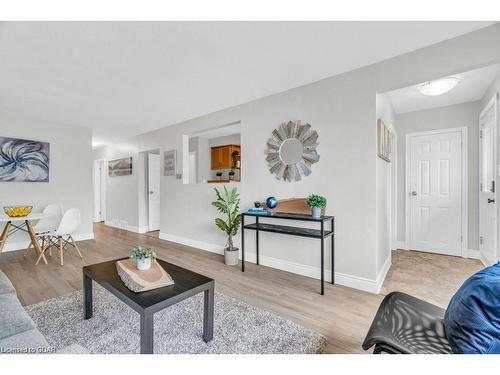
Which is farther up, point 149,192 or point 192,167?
point 192,167

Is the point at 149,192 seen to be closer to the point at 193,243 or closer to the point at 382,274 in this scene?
the point at 193,243

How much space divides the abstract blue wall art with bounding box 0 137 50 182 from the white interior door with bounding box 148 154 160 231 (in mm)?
1935

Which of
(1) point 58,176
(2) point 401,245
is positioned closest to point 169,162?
(1) point 58,176

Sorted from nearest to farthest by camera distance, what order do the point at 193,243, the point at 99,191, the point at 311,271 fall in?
the point at 311,271 < the point at 193,243 < the point at 99,191

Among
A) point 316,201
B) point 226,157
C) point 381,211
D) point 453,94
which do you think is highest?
point 453,94

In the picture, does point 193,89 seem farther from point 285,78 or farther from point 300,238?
point 300,238

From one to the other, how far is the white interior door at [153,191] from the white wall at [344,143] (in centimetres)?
301

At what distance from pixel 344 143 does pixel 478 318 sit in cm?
196

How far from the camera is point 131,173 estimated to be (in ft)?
19.7

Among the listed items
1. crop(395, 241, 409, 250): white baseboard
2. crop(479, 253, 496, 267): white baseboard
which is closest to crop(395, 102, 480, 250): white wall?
crop(479, 253, 496, 267): white baseboard

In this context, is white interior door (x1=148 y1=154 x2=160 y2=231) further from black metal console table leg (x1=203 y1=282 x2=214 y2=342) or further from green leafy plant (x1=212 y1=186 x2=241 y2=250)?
black metal console table leg (x1=203 y1=282 x2=214 y2=342)

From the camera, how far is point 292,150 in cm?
308
